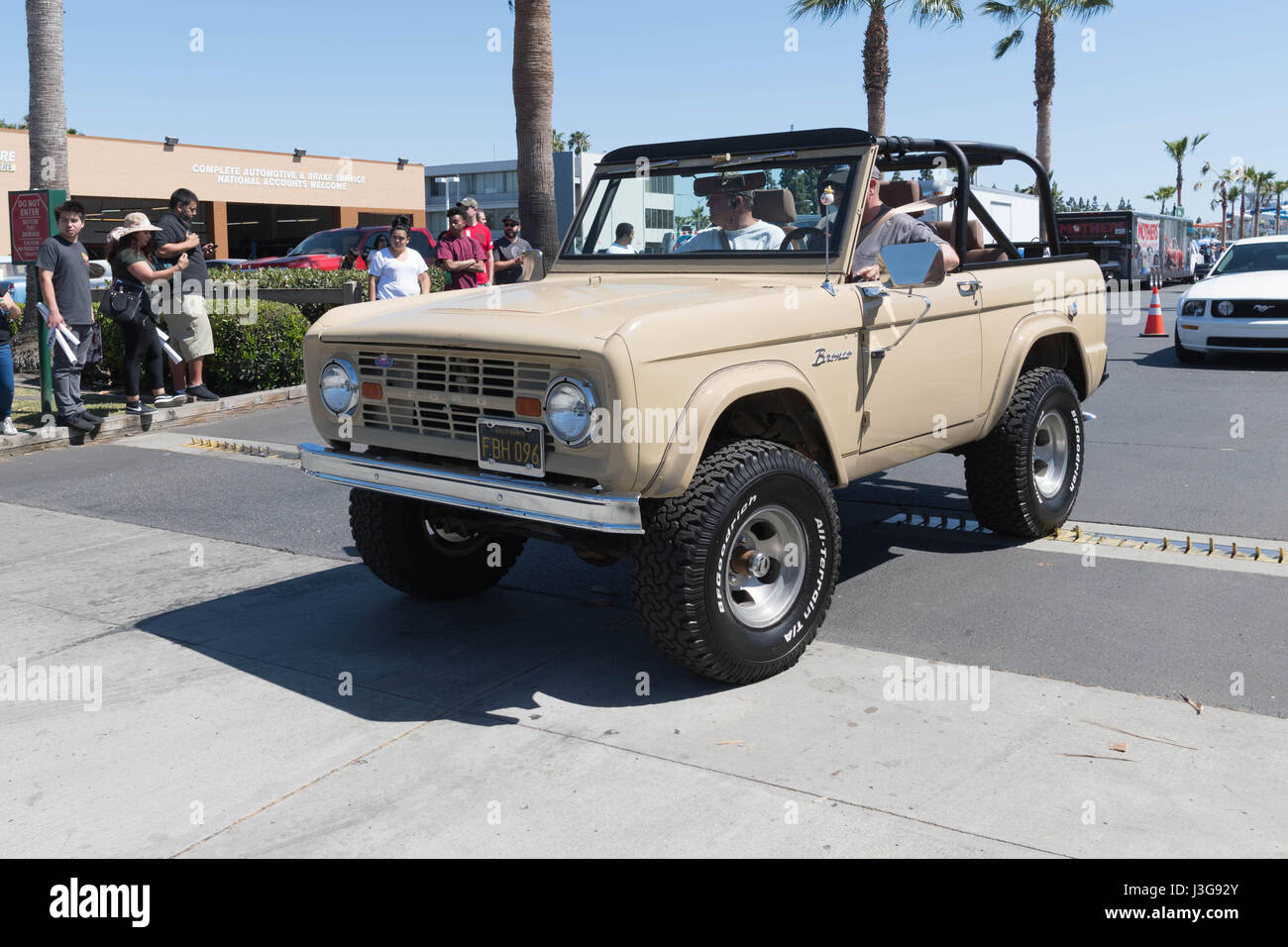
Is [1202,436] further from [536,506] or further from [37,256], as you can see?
[37,256]

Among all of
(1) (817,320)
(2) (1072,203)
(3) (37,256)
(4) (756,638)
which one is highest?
(2) (1072,203)

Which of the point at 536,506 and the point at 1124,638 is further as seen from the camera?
the point at 1124,638

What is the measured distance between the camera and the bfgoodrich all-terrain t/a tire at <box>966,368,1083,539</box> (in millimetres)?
5930

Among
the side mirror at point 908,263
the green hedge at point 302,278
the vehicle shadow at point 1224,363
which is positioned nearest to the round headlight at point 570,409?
the side mirror at point 908,263

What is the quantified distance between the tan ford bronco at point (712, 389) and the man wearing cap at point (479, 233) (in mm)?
6241

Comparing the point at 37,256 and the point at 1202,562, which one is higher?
the point at 37,256

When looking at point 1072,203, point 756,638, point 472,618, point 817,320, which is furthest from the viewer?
point 1072,203

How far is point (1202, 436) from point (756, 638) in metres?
6.29

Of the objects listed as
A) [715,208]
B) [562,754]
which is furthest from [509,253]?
[562,754]

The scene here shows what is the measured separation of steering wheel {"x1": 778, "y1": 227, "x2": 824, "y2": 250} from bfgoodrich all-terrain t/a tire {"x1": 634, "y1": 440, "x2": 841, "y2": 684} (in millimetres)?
1159

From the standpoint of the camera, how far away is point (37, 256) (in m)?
9.66

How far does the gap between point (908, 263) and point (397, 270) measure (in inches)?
284

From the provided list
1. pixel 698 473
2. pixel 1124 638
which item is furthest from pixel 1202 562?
pixel 698 473
